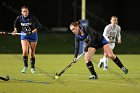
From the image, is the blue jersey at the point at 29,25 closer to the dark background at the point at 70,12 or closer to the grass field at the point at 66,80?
the grass field at the point at 66,80

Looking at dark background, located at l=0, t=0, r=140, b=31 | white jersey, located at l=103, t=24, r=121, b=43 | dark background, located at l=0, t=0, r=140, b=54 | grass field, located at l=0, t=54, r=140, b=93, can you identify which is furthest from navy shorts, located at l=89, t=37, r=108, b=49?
dark background, located at l=0, t=0, r=140, b=31

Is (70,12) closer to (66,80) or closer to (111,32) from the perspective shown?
(111,32)

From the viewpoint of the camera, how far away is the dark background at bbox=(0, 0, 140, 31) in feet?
114

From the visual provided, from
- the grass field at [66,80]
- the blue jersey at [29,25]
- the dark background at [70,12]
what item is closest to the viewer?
the grass field at [66,80]

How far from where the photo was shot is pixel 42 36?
30.5 m

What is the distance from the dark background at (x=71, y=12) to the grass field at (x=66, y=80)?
17168 mm

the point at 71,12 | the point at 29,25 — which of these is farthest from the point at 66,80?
the point at 71,12

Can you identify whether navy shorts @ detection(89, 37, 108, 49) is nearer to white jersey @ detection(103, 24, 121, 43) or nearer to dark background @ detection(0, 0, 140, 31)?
white jersey @ detection(103, 24, 121, 43)

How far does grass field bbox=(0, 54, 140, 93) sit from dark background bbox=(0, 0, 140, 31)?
1717 centimetres

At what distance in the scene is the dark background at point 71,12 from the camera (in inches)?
1367

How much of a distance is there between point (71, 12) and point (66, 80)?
77.9ft

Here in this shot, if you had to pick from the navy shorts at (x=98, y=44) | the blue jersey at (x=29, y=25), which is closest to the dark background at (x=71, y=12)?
the blue jersey at (x=29, y=25)

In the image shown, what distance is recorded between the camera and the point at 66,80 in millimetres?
12445

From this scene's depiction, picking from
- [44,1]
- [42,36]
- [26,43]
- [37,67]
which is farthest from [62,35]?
[26,43]
